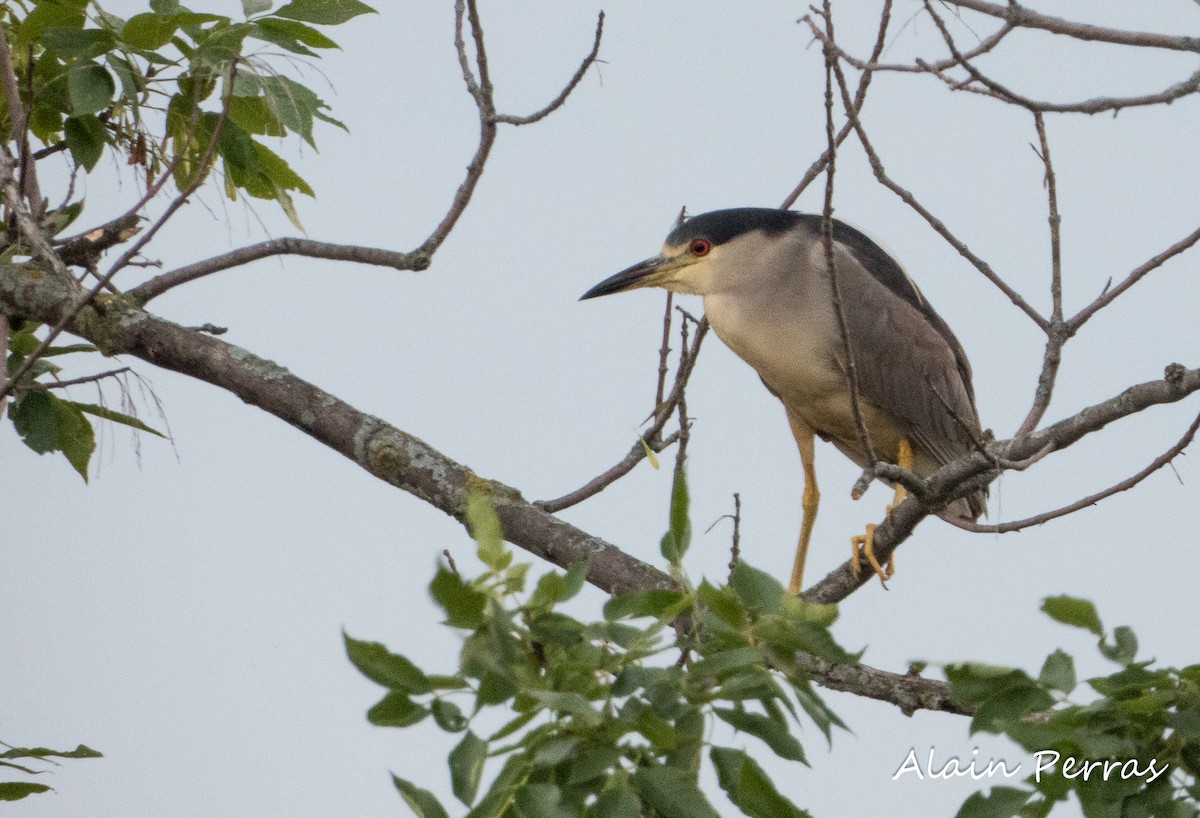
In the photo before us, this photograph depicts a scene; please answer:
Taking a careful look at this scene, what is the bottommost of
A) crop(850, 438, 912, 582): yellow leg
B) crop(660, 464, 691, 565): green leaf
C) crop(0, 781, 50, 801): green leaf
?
crop(660, 464, 691, 565): green leaf

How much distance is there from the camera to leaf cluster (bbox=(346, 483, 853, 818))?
49.5 inches

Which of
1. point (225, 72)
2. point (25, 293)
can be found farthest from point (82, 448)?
point (225, 72)

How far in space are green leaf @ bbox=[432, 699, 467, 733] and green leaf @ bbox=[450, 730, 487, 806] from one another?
0.02 metres

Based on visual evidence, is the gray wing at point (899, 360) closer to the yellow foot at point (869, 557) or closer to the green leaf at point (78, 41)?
the yellow foot at point (869, 557)

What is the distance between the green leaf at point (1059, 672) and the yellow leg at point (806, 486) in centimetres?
242

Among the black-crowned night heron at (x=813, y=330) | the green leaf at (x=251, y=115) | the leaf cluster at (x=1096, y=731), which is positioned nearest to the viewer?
the leaf cluster at (x=1096, y=731)

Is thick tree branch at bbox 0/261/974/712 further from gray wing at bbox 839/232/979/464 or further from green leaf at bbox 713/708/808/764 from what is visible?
gray wing at bbox 839/232/979/464

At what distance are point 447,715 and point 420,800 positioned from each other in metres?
0.09

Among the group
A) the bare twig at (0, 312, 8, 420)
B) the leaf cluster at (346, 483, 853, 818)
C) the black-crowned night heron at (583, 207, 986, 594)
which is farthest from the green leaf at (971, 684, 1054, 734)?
the black-crowned night heron at (583, 207, 986, 594)

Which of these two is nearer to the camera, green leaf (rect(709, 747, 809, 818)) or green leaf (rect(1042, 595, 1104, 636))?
green leaf (rect(709, 747, 809, 818))

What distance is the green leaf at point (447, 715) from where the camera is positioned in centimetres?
128

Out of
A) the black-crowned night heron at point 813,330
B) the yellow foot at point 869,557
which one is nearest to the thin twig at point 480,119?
the yellow foot at point 869,557

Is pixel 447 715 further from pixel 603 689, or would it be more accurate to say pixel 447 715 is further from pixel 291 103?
pixel 291 103

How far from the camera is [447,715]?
1.28m
